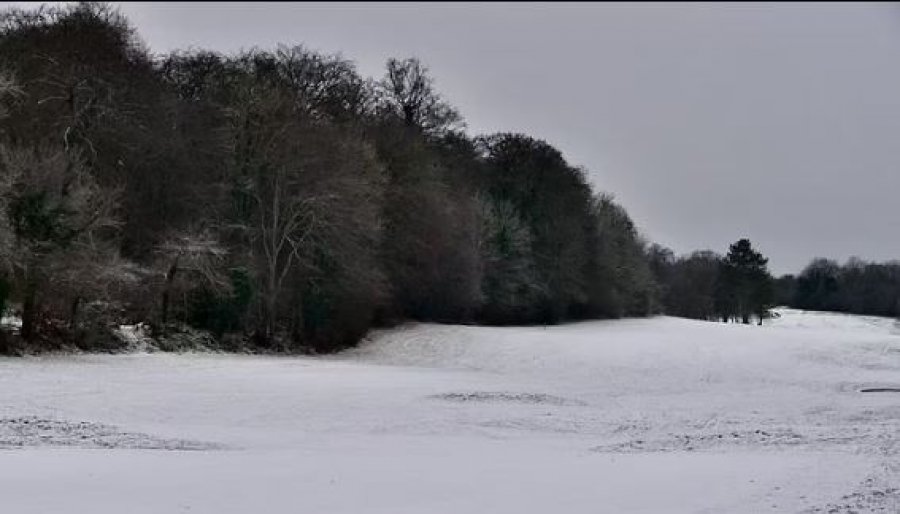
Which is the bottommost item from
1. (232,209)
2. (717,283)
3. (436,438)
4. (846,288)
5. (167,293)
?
(436,438)

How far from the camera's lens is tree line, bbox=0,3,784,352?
1206 inches

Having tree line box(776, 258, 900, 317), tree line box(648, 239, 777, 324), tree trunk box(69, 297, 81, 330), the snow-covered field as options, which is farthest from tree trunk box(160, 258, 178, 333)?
tree line box(776, 258, 900, 317)

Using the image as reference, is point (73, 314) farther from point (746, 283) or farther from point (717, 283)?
point (717, 283)

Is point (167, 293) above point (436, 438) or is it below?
above

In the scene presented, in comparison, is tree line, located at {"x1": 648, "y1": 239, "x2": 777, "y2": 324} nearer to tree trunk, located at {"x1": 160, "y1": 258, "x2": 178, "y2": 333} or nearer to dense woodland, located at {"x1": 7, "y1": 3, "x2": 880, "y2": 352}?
dense woodland, located at {"x1": 7, "y1": 3, "x2": 880, "y2": 352}

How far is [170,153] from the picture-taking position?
40.2 meters

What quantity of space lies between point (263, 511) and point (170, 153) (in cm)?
3314

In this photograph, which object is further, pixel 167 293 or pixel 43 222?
pixel 167 293

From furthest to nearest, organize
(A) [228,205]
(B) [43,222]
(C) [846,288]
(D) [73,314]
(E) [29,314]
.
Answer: (A) [228,205]
(C) [846,288]
(D) [73,314]
(E) [29,314]
(B) [43,222]

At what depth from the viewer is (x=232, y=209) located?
42000mm

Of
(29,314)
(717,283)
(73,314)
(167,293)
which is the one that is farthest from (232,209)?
(717,283)

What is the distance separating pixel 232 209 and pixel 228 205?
1.21ft

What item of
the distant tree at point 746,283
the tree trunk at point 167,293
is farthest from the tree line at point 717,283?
the tree trunk at point 167,293

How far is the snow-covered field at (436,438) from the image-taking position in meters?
10.4
